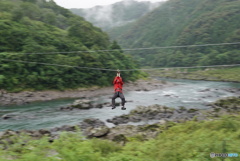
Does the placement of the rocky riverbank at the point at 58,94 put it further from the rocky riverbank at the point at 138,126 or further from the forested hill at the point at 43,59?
the rocky riverbank at the point at 138,126

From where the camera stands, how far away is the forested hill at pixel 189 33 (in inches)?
3310

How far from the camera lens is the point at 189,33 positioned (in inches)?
4427

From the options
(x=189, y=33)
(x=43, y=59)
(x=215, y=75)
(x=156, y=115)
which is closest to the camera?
(x=156, y=115)

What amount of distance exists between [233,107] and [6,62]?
1255 inches

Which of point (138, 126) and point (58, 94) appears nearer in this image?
point (138, 126)

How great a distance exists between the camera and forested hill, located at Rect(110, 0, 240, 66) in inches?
3310

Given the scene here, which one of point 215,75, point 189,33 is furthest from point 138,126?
point 189,33

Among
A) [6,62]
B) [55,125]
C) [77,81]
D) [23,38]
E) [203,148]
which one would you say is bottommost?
[55,125]

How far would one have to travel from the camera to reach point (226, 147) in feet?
25.6

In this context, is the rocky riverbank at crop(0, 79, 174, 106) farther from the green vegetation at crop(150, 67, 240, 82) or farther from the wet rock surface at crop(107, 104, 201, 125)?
the green vegetation at crop(150, 67, 240, 82)

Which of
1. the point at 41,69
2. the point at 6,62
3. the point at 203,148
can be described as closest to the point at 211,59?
the point at 41,69

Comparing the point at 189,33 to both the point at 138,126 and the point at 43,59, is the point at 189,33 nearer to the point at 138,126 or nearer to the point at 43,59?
the point at 43,59

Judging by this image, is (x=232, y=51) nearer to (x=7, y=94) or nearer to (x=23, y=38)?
(x=23, y=38)

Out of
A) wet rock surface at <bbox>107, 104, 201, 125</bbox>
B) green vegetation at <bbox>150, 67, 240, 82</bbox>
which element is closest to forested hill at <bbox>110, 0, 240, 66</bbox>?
green vegetation at <bbox>150, 67, 240, 82</bbox>
